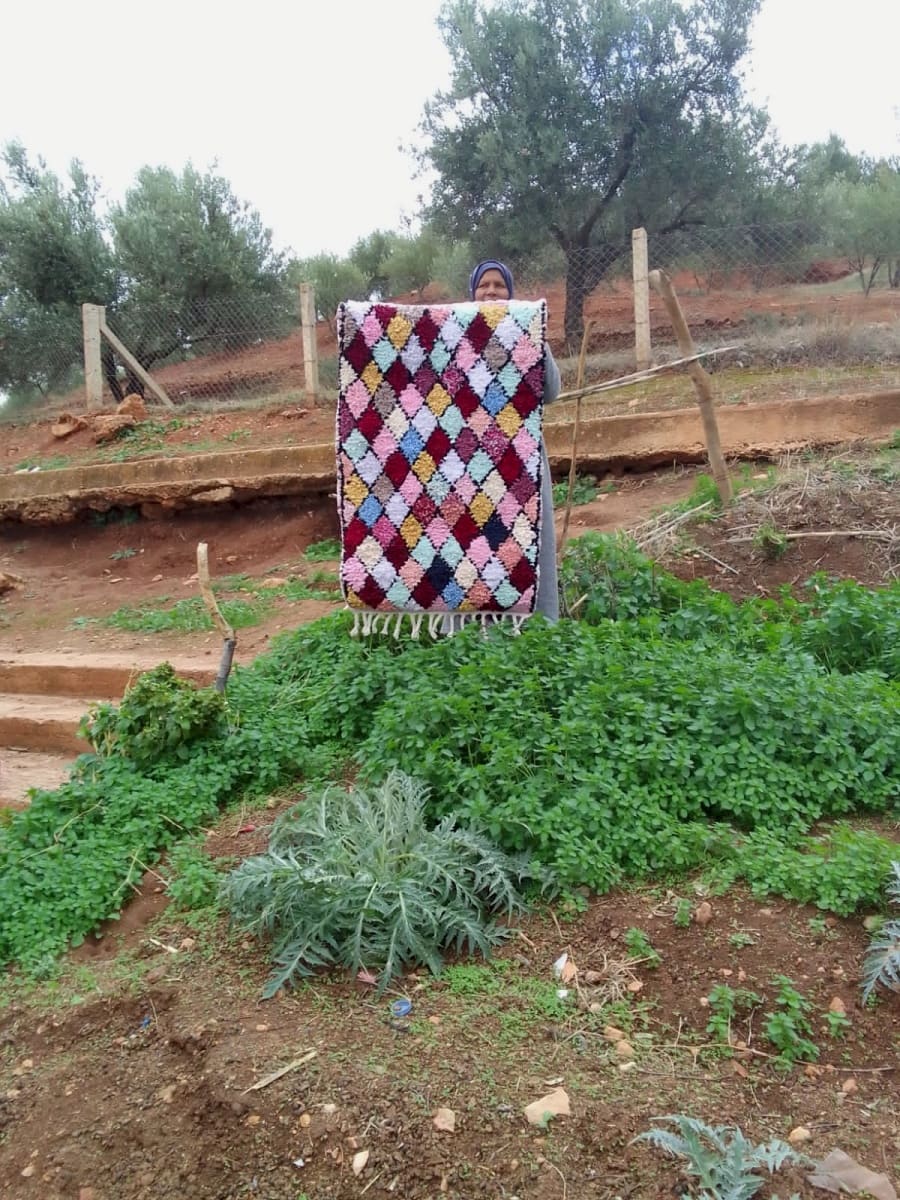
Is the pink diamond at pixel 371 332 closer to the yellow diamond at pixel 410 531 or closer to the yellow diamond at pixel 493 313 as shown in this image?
the yellow diamond at pixel 493 313

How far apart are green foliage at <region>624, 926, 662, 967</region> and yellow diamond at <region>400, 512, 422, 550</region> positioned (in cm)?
198

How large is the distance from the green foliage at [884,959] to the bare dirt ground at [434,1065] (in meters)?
0.04

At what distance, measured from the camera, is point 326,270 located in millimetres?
18281

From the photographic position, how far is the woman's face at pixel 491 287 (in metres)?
4.07

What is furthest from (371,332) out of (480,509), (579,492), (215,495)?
(215,495)

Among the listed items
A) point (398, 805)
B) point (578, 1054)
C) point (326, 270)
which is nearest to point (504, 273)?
point (398, 805)

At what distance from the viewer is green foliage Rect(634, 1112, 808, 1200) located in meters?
1.66

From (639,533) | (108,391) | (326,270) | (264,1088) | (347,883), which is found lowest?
(264,1088)

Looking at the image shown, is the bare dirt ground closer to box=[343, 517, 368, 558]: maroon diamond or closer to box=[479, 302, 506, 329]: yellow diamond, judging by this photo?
box=[343, 517, 368, 558]: maroon diamond

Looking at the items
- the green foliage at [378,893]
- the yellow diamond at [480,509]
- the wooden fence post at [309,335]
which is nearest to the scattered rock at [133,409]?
the wooden fence post at [309,335]

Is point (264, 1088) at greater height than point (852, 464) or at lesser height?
lesser

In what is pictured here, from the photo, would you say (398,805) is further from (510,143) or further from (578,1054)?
(510,143)

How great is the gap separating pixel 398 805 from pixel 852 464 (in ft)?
13.2

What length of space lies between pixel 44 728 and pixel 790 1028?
3977 millimetres
